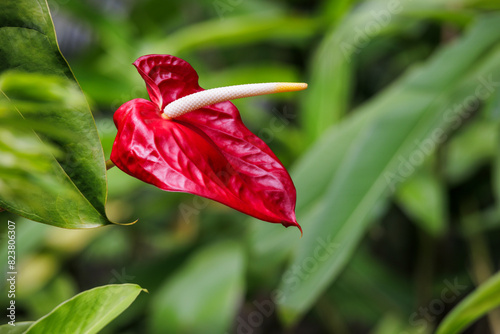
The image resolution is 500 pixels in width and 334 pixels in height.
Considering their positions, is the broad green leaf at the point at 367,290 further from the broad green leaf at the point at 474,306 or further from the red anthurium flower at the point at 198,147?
the red anthurium flower at the point at 198,147

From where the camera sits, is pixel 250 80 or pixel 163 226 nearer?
pixel 250 80

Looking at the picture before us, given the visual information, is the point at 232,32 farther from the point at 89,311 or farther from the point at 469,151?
the point at 89,311

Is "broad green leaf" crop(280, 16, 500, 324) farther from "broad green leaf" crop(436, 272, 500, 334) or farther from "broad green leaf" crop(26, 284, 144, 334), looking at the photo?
"broad green leaf" crop(26, 284, 144, 334)

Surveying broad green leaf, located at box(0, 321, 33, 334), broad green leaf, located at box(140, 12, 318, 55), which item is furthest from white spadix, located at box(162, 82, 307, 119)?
broad green leaf, located at box(140, 12, 318, 55)

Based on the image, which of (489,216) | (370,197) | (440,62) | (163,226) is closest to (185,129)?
(370,197)

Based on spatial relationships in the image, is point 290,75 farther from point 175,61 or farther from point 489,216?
point 175,61

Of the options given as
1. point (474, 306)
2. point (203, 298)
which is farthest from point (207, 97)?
point (203, 298)
